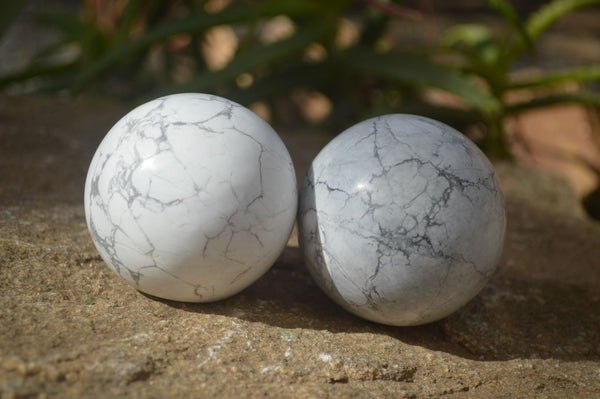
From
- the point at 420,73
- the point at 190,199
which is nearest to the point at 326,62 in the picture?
the point at 420,73

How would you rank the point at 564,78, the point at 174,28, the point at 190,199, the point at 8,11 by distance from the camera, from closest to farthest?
the point at 190,199, the point at 174,28, the point at 564,78, the point at 8,11

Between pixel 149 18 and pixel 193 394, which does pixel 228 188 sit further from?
pixel 149 18

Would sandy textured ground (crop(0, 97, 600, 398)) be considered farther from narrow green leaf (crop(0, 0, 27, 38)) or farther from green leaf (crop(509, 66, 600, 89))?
narrow green leaf (crop(0, 0, 27, 38))

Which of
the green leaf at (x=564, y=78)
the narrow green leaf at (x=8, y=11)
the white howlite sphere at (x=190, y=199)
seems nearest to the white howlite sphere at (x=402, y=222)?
the white howlite sphere at (x=190, y=199)

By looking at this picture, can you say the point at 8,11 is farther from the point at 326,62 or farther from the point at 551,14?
the point at 551,14

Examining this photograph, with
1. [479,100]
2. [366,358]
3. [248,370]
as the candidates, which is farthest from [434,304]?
[479,100]

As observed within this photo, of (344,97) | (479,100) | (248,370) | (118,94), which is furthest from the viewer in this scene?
(118,94)
